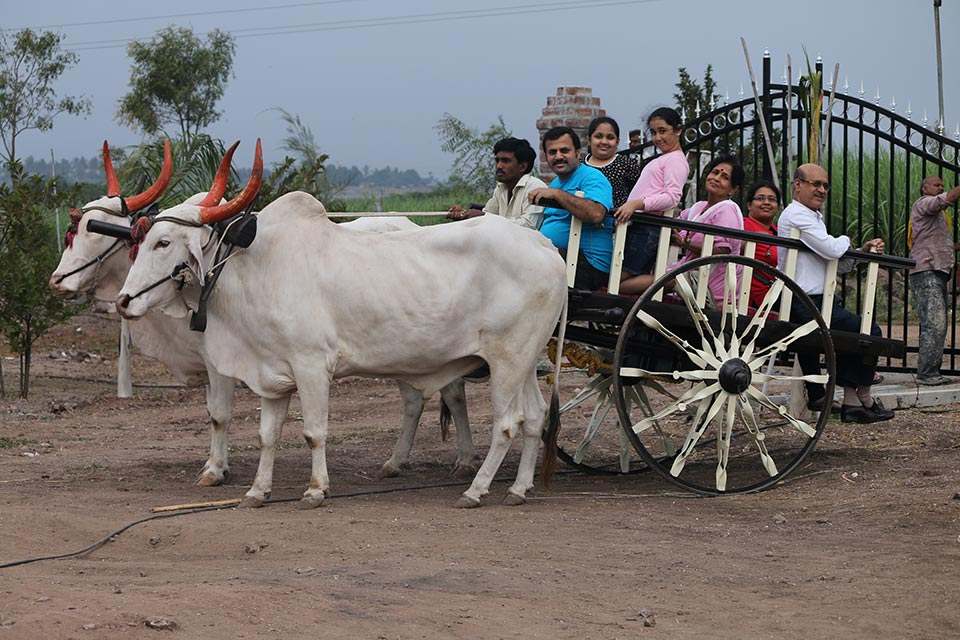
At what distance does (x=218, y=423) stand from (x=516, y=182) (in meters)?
2.24

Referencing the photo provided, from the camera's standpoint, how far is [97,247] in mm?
8195

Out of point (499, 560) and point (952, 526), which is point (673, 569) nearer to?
point (499, 560)

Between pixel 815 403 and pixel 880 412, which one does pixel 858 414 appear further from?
pixel 815 403

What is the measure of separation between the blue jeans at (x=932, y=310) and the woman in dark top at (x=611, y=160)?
3135mm

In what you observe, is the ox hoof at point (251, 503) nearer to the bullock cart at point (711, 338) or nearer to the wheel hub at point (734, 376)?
the bullock cart at point (711, 338)

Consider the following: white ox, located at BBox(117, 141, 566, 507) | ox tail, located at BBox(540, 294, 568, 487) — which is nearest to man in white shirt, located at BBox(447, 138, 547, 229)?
white ox, located at BBox(117, 141, 566, 507)

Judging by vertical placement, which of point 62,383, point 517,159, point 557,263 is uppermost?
point 517,159

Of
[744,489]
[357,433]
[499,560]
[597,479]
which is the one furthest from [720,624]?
[357,433]

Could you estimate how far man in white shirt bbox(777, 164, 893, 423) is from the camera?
7820 mm

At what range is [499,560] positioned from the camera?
19.7ft

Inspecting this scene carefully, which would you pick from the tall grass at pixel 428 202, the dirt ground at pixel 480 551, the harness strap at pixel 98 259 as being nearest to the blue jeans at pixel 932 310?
the dirt ground at pixel 480 551

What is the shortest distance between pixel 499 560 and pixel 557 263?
1.95 meters

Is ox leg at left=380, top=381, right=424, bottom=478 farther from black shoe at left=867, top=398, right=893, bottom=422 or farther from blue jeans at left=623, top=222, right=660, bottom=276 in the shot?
black shoe at left=867, top=398, right=893, bottom=422

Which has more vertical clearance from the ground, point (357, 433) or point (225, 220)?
point (225, 220)
